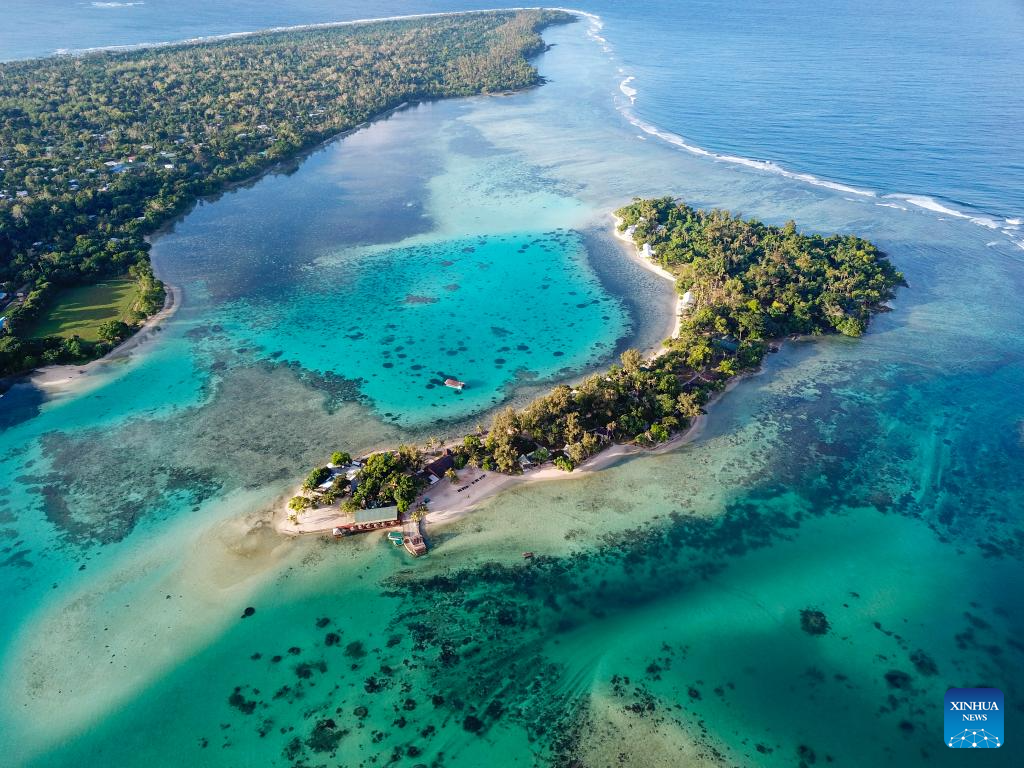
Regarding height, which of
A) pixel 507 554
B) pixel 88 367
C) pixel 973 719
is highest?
pixel 88 367

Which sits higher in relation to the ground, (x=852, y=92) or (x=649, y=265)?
(x=852, y=92)

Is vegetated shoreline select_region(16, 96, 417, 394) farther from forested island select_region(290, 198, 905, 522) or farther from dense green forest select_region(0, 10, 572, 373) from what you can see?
forested island select_region(290, 198, 905, 522)

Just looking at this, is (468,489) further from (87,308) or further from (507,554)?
(87,308)

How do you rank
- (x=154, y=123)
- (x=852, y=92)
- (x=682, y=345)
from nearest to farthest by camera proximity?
1. (x=682, y=345)
2. (x=154, y=123)
3. (x=852, y=92)

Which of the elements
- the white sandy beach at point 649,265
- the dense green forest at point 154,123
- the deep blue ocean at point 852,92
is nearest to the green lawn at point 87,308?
the dense green forest at point 154,123

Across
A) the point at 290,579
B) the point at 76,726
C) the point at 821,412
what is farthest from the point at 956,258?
the point at 76,726

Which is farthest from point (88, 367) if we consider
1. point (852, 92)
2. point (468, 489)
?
point (852, 92)

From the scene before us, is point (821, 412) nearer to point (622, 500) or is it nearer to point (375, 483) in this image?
point (622, 500)

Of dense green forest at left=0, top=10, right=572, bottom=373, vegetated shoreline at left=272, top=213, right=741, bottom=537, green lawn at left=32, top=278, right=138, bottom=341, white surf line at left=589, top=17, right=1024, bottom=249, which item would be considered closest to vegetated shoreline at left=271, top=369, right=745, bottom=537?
vegetated shoreline at left=272, top=213, right=741, bottom=537
